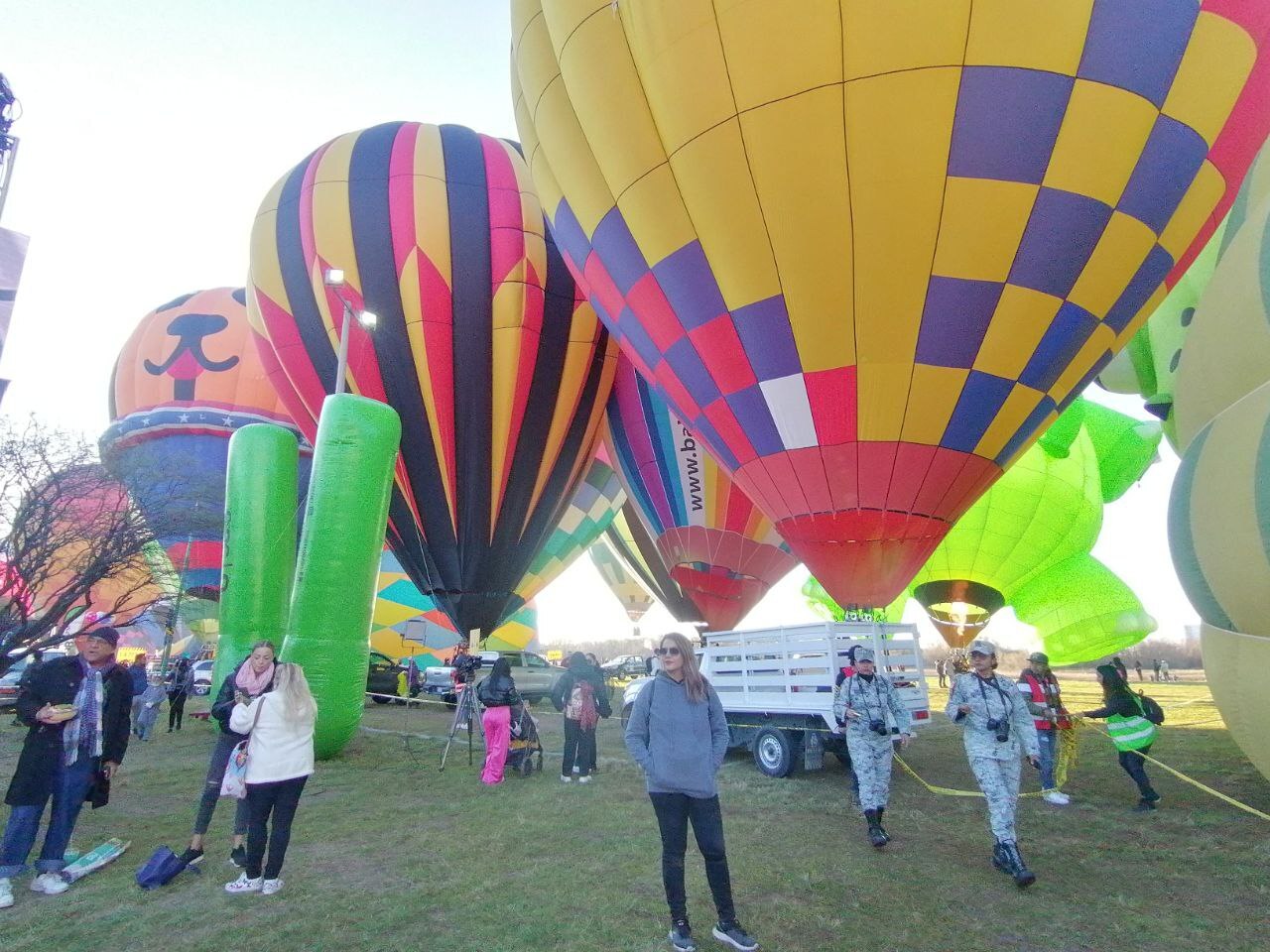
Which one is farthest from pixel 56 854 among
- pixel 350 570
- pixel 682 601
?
pixel 682 601

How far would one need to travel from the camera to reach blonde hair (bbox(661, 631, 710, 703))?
3589 mm

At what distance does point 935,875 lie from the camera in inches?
176

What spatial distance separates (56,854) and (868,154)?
6998 mm

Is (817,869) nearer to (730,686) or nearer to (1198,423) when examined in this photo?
(1198,423)

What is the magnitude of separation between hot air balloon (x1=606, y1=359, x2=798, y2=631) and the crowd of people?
807cm

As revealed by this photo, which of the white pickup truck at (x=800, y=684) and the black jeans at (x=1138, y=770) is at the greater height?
the white pickup truck at (x=800, y=684)

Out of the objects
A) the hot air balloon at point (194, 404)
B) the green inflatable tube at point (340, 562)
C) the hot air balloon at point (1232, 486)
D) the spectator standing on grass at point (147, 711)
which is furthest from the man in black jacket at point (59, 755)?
the hot air balloon at point (194, 404)

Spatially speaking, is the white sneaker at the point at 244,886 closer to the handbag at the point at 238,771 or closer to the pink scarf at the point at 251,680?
the handbag at the point at 238,771

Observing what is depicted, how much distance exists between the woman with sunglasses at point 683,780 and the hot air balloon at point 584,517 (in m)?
12.0

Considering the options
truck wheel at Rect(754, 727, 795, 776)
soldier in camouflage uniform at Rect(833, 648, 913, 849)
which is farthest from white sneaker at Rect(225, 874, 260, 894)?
truck wheel at Rect(754, 727, 795, 776)

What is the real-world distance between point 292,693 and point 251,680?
0.23 metres

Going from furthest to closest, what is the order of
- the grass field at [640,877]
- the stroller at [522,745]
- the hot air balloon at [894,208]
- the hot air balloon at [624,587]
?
the hot air balloon at [624,587], the stroller at [522,745], the hot air balloon at [894,208], the grass field at [640,877]

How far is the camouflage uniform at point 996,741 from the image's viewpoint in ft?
14.8

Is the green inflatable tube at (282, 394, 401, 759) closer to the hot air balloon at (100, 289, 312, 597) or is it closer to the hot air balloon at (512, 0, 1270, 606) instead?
the hot air balloon at (512, 0, 1270, 606)
